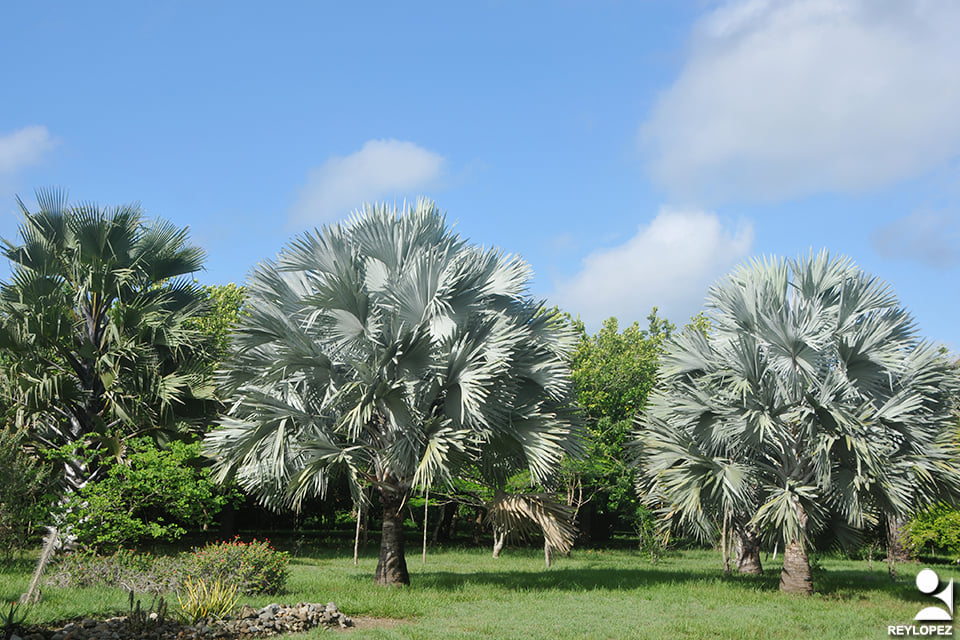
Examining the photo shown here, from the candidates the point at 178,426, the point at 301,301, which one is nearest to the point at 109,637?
the point at 301,301

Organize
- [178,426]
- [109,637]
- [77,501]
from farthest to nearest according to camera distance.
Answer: [178,426] → [77,501] → [109,637]

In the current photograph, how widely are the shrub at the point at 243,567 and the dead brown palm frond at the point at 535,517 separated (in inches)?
145

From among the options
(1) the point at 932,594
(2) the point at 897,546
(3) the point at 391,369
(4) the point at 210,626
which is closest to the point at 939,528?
(2) the point at 897,546

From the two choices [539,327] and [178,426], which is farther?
[178,426]

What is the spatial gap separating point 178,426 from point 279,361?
6977 mm

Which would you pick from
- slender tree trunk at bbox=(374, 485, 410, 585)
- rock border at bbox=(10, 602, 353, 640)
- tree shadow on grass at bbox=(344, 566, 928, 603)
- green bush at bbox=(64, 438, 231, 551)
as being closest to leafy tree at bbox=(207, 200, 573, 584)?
slender tree trunk at bbox=(374, 485, 410, 585)

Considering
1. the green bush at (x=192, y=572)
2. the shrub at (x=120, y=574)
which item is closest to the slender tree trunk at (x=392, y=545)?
the green bush at (x=192, y=572)

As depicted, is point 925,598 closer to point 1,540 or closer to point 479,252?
point 479,252

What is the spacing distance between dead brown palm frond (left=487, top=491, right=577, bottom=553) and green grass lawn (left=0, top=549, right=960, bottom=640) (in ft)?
3.30

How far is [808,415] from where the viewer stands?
13.4 metres

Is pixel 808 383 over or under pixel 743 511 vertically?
over

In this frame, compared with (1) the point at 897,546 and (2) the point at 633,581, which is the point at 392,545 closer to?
(2) the point at 633,581

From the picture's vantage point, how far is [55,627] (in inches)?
345

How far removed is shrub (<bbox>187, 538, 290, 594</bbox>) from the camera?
38.7ft
